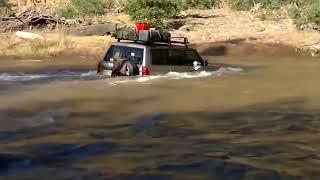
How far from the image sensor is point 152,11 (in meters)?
31.2

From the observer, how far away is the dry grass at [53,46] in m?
27.6

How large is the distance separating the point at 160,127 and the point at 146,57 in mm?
5849

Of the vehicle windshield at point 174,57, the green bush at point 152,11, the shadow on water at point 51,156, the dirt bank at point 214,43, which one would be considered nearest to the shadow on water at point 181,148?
the shadow on water at point 51,156

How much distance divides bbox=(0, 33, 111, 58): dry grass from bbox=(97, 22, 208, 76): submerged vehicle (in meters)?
10.1

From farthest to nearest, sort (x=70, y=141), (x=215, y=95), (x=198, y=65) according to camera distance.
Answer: (x=198, y=65) < (x=215, y=95) < (x=70, y=141)

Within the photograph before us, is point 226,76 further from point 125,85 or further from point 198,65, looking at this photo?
point 125,85

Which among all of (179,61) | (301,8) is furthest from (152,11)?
(179,61)

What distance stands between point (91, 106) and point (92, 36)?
16918 mm

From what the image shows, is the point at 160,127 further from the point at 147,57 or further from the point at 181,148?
the point at 147,57

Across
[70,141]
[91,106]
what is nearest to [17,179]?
[70,141]

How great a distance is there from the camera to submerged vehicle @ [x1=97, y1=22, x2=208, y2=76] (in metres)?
16.5

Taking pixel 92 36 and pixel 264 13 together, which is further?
pixel 264 13

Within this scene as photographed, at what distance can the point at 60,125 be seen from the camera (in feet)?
35.8

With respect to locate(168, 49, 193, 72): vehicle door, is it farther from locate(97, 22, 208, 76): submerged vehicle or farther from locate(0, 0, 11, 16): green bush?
locate(0, 0, 11, 16): green bush
